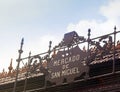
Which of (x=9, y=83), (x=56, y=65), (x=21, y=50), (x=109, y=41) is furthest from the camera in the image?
(x=9, y=83)

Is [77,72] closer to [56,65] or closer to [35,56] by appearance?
[56,65]

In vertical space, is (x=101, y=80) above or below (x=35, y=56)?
below

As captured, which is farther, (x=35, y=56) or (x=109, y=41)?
(x=35, y=56)

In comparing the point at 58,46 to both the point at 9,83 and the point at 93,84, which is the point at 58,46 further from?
the point at 9,83

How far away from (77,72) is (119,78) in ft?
5.04

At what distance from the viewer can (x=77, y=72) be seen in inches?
555

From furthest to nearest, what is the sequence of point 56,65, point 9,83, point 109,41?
point 9,83 → point 56,65 → point 109,41

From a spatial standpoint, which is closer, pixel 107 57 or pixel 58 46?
pixel 107 57

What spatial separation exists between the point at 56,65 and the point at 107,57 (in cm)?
203

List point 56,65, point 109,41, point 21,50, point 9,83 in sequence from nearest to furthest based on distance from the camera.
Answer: point 109,41, point 56,65, point 21,50, point 9,83

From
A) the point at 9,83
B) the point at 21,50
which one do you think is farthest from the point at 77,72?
the point at 9,83

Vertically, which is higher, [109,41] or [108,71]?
[109,41]

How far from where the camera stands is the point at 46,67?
611 inches

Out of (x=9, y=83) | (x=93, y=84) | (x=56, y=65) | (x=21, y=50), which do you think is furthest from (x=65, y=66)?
(x=9, y=83)
